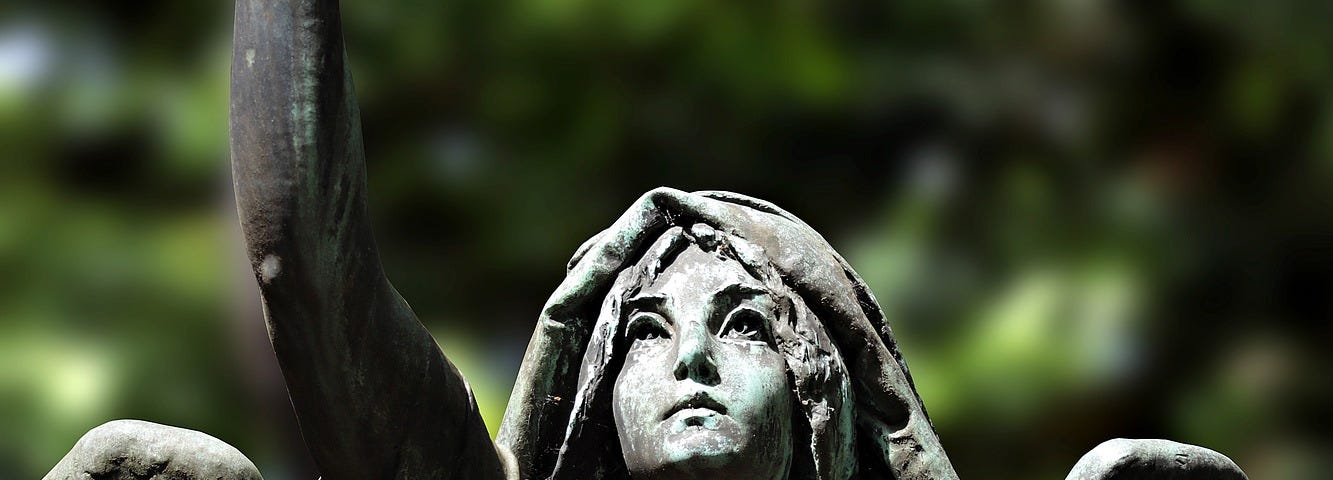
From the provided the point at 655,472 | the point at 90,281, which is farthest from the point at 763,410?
the point at 90,281

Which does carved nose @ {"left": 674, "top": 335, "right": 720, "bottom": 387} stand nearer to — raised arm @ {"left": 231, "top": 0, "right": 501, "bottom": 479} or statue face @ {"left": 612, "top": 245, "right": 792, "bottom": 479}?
statue face @ {"left": 612, "top": 245, "right": 792, "bottom": 479}

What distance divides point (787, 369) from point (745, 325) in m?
0.08

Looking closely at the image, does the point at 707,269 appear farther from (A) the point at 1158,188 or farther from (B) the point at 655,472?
(A) the point at 1158,188

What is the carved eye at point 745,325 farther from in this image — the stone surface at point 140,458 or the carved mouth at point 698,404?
the stone surface at point 140,458

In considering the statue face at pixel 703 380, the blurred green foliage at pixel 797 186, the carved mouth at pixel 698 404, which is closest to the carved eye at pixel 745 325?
the statue face at pixel 703 380

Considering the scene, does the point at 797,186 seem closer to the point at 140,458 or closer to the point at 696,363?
the point at 696,363

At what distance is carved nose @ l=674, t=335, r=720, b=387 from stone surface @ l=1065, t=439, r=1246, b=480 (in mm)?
541

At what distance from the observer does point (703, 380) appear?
2941 mm

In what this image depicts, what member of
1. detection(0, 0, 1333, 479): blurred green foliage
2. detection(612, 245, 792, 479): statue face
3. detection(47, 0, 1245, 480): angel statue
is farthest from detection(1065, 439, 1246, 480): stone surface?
detection(0, 0, 1333, 479): blurred green foliage

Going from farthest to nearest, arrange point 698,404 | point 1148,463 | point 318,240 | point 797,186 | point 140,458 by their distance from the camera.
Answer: point 797,186
point 1148,463
point 698,404
point 140,458
point 318,240

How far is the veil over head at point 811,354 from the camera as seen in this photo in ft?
10.1

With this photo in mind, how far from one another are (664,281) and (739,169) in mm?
2707

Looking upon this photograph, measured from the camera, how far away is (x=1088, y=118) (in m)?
6.26

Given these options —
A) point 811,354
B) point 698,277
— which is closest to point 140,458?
point 698,277
